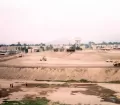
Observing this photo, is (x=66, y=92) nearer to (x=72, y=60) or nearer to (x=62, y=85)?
(x=62, y=85)

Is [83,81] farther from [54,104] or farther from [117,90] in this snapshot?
[54,104]

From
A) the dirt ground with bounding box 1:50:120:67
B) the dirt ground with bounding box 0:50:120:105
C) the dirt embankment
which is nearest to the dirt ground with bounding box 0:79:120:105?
the dirt ground with bounding box 0:50:120:105

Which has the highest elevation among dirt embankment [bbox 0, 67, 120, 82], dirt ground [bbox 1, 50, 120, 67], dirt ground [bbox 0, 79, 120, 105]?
dirt ground [bbox 1, 50, 120, 67]

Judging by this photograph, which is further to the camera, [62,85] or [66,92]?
[62,85]

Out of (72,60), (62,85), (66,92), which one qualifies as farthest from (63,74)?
(72,60)

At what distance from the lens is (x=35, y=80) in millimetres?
54094

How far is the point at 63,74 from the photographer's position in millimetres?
54531

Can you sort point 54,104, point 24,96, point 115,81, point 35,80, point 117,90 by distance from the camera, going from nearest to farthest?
1. point 54,104
2. point 24,96
3. point 117,90
4. point 115,81
5. point 35,80

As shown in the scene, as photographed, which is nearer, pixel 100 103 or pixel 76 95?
pixel 100 103

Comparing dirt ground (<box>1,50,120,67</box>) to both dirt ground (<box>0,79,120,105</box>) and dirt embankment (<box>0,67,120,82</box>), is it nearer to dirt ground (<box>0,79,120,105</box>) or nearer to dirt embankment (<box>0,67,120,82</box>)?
dirt embankment (<box>0,67,120,82</box>)

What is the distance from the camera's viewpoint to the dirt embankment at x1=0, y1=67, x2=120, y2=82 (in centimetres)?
5241

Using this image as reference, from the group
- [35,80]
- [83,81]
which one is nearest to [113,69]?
[83,81]

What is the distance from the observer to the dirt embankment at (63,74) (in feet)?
172

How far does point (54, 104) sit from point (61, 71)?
72.1 ft
